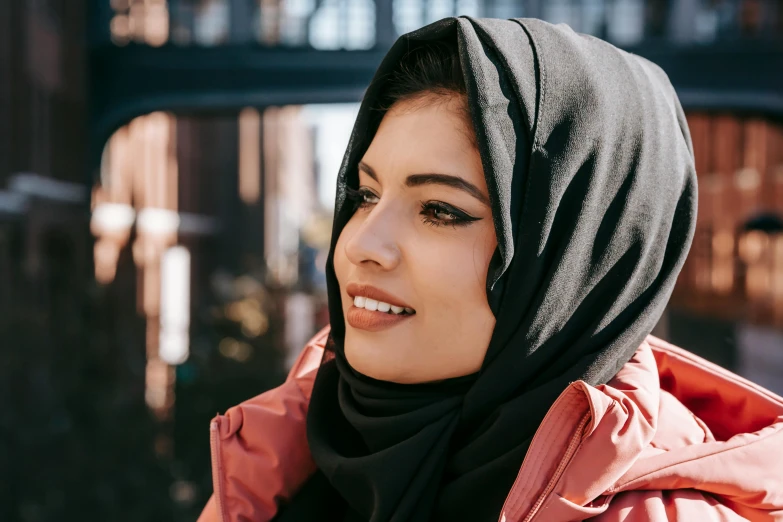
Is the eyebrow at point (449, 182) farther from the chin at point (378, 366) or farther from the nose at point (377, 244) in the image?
the chin at point (378, 366)

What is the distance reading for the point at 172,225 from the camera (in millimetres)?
14578

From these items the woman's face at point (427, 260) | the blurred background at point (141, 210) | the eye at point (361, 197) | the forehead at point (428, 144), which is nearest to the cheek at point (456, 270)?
the woman's face at point (427, 260)

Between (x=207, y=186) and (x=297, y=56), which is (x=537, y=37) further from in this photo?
(x=207, y=186)

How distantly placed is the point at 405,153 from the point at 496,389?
0.43m

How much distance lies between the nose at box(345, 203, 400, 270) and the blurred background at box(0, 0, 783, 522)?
4.12 m

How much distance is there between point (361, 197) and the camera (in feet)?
4.90

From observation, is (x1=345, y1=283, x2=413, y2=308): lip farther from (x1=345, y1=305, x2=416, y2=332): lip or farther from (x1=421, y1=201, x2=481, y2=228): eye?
(x1=421, y1=201, x2=481, y2=228): eye

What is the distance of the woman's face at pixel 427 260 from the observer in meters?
1.26

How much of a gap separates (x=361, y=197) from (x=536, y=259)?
0.42 m

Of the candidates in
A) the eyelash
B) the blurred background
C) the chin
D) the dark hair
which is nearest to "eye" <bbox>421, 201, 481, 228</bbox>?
the eyelash

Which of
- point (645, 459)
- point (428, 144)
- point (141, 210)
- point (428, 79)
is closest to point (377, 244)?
point (428, 144)

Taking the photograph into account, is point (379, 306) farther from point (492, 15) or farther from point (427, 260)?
point (492, 15)

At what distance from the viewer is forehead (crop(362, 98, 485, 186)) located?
→ 1265 millimetres

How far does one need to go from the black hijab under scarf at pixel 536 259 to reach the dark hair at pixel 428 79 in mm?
51
